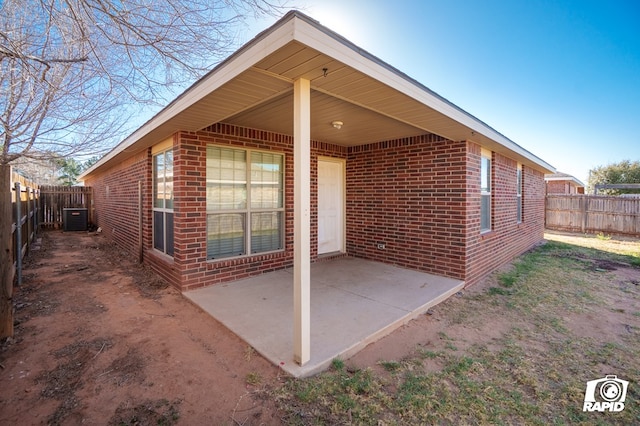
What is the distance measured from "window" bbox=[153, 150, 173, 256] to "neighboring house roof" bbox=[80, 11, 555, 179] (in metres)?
0.40

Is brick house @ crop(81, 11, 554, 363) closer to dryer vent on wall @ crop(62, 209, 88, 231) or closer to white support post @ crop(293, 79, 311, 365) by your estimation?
white support post @ crop(293, 79, 311, 365)

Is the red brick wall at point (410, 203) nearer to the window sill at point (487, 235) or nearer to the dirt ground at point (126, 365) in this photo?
the window sill at point (487, 235)

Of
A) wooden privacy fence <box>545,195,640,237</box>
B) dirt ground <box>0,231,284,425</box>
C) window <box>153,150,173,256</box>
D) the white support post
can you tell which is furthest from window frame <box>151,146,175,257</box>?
wooden privacy fence <box>545,195,640,237</box>

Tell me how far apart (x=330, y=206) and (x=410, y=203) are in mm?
1841

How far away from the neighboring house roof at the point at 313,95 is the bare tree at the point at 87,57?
0.38 meters

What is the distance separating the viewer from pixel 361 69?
242cm

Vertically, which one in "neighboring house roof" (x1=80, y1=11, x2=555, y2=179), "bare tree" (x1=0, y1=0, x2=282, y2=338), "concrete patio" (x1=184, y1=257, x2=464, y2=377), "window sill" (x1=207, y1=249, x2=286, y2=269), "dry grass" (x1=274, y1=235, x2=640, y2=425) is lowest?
"dry grass" (x1=274, y1=235, x2=640, y2=425)

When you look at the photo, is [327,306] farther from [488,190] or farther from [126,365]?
[488,190]

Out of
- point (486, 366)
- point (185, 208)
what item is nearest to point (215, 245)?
point (185, 208)

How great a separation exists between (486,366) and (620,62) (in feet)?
37.6

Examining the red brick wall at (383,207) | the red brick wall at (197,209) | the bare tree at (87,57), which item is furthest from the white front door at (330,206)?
the bare tree at (87,57)

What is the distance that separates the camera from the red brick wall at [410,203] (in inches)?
203

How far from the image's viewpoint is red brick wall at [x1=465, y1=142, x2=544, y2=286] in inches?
207

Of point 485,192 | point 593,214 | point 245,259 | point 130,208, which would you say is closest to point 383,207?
point 485,192
